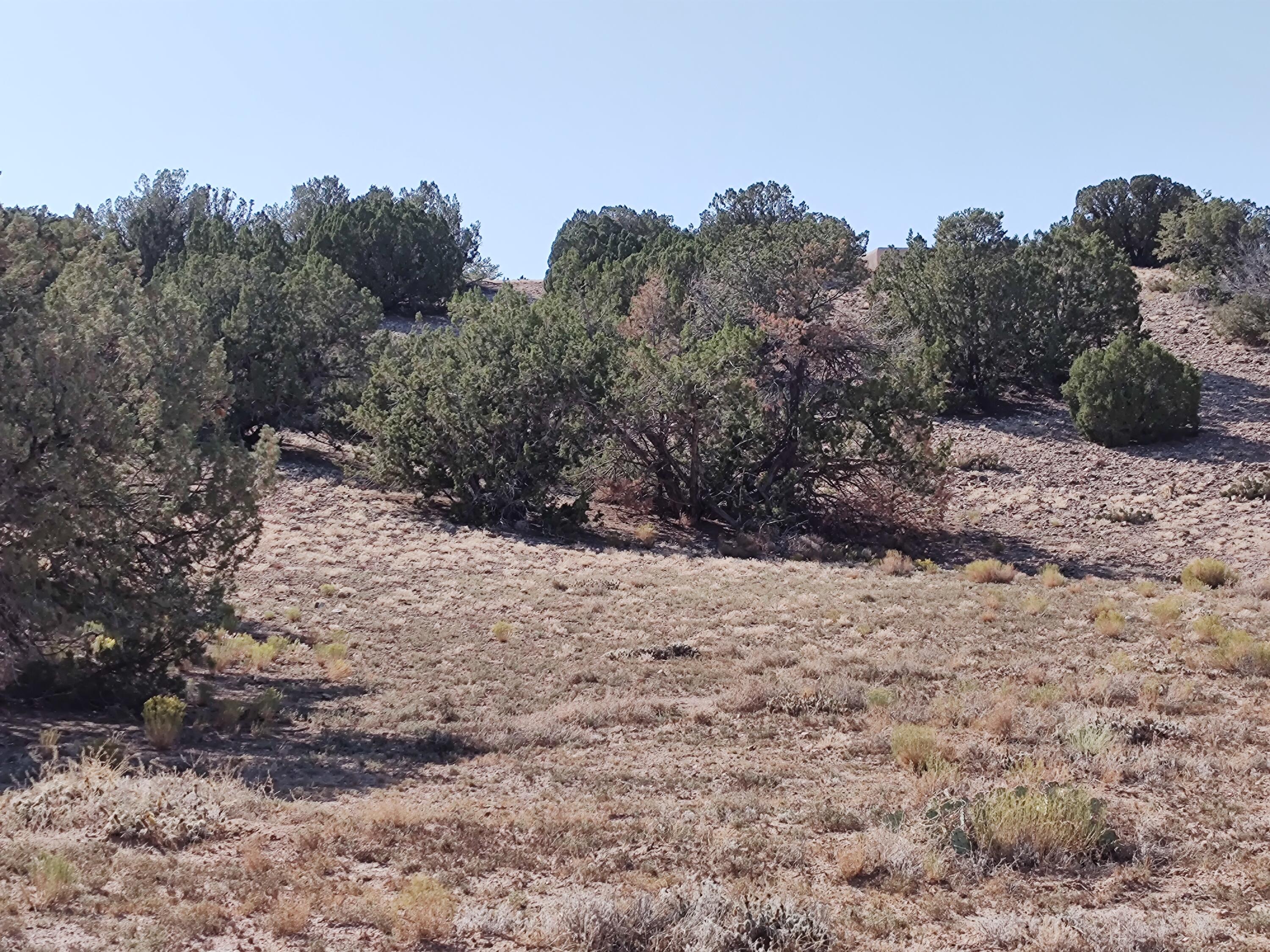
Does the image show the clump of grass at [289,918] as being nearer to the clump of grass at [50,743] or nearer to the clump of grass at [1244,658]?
the clump of grass at [50,743]

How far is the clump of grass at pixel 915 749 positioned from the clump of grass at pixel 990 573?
13.0 meters

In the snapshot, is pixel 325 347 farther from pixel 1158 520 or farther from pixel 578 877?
pixel 578 877

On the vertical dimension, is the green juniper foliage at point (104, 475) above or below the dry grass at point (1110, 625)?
above

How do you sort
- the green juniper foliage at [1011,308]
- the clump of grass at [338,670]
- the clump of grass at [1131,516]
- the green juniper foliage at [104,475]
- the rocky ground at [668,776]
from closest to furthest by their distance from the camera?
1. the rocky ground at [668,776]
2. the green juniper foliage at [104,475]
3. the clump of grass at [338,670]
4. the clump of grass at [1131,516]
5. the green juniper foliage at [1011,308]

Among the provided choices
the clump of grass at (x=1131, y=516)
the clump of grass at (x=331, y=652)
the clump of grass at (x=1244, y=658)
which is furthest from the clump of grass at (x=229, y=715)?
the clump of grass at (x=1131, y=516)

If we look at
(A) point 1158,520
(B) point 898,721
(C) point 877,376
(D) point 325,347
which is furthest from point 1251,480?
(D) point 325,347

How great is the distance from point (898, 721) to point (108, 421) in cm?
837

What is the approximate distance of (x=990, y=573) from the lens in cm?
2275

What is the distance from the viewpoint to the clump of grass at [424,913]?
591cm

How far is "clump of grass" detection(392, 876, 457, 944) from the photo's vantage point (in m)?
5.91

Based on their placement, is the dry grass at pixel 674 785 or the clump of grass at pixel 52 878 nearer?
the clump of grass at pixel 52 878

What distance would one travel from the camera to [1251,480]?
30203 mm

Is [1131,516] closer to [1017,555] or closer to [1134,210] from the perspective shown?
[1017,555]

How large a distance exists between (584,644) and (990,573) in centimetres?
996
